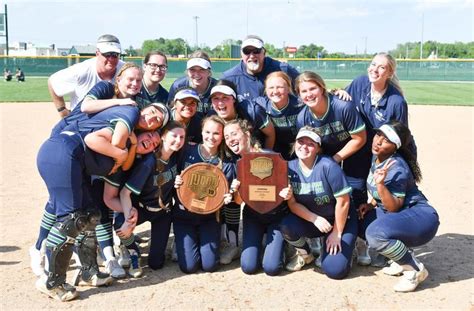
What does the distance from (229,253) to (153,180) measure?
38.8 inches

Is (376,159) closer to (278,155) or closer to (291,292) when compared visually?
(278,155)

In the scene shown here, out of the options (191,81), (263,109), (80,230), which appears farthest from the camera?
(191,81)

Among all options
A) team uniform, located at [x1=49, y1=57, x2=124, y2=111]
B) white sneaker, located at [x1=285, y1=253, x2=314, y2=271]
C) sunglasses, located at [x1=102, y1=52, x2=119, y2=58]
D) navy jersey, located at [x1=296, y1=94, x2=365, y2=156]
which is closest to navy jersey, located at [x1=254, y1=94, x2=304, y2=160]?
navy jersey, located at [x1=296, y1=94, x2=365, y2=156]

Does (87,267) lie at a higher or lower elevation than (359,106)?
lower

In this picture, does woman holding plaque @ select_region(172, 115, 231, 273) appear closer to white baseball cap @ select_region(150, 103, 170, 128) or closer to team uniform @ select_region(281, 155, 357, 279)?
white baseball cap @ select_region(150, 103, 170, 128)

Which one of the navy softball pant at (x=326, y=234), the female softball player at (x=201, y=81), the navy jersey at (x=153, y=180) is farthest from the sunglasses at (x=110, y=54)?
the navy softball pant at (x=326, y=234)

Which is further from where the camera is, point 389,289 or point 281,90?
point 281,90

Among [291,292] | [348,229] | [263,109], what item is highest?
[263,109]

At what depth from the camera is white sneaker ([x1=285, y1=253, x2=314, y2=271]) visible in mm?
4465

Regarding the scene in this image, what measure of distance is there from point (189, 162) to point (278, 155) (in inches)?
33.7

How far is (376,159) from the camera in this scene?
14.4 ft

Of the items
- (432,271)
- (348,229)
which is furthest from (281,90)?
(432,271)

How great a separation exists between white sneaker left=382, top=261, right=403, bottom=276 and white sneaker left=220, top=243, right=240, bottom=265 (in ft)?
4.37

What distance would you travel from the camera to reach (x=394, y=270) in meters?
4.37
